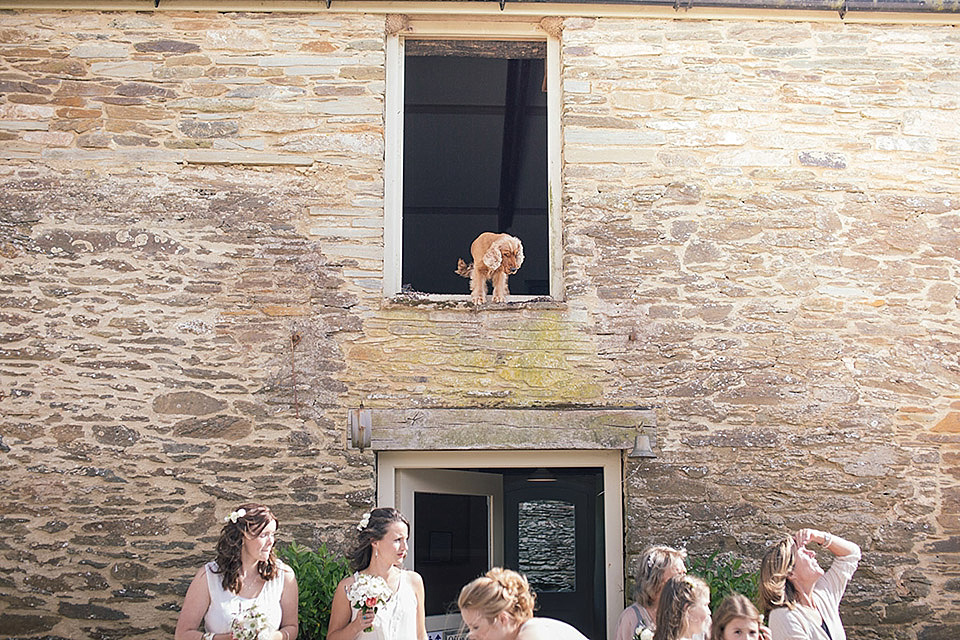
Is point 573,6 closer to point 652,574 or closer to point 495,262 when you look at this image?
point 495,262

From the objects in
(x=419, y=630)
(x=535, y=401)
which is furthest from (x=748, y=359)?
(x=419, y=630)

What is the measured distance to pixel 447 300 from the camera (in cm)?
567

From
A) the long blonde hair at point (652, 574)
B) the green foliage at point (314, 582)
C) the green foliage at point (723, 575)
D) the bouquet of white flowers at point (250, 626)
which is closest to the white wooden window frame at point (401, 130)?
the green foliage at point (314, 582)

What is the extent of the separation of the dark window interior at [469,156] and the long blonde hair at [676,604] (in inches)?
153

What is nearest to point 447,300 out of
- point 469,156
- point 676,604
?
point 676,604

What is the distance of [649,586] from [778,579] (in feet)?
1.76

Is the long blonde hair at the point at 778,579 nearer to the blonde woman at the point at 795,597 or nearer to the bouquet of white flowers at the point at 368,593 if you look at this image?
the blonde woman at the point at 795,597

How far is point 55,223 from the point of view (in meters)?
5.60

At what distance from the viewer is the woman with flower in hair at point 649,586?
4.05 metres

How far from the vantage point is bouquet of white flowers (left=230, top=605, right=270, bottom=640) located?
155 inches

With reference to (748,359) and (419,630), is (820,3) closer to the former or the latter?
(748,359)

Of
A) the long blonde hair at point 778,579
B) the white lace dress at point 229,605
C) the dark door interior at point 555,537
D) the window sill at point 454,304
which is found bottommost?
the dark door interior at point 555,537

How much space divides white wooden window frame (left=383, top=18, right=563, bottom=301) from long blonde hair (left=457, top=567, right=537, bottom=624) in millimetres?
2620

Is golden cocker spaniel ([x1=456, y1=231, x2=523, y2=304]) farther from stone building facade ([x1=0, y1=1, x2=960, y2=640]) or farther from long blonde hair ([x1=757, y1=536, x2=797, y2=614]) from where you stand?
long blonde hair ([x1=757, y1=536, x2=797, y2=614])
